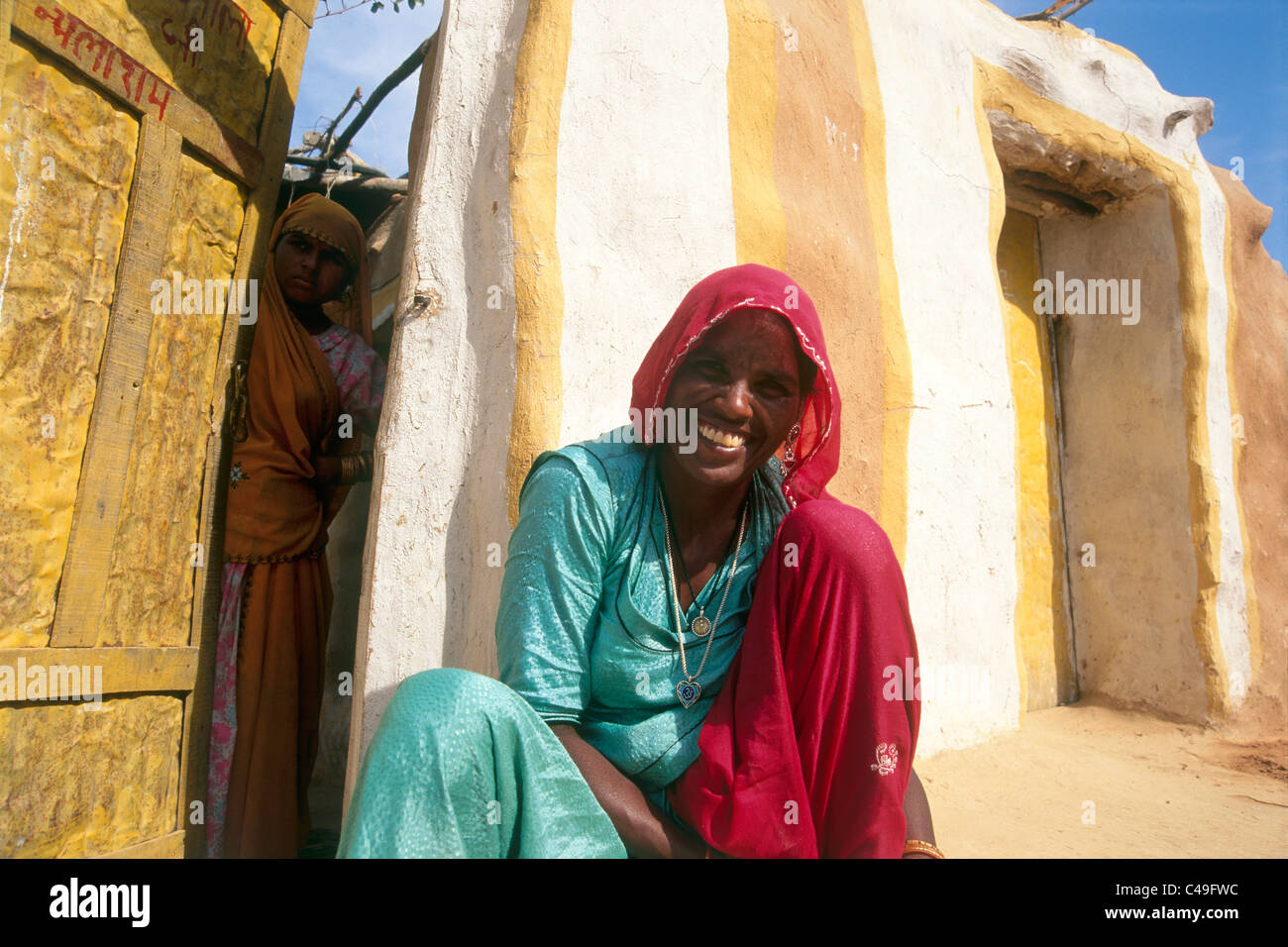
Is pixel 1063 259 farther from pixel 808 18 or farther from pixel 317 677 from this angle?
pixel 317 677

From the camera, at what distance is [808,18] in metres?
3.33

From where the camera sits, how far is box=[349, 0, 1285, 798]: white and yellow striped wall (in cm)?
236

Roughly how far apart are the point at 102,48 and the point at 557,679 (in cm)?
214

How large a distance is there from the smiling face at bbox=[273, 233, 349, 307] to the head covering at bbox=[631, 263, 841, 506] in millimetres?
1806

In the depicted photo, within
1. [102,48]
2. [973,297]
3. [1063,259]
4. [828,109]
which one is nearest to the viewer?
[102,48]

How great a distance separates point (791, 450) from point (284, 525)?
6.15 ft

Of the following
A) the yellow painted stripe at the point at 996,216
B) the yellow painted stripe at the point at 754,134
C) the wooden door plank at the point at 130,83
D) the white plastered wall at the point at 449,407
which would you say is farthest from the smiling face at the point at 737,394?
the yellow painted stripe at the point at 996,216

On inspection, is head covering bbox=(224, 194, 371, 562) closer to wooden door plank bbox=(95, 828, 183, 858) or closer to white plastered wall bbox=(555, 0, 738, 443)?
wooden door plank bbox=(95, 828, 183, 858)

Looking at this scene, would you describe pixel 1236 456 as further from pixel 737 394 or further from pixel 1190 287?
pixel 737 394

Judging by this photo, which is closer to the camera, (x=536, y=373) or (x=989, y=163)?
(x=536, y=373)

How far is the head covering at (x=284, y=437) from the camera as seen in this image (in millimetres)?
2771

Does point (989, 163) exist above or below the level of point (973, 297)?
above

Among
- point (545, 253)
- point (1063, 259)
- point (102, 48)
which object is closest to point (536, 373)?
point (545, 253)

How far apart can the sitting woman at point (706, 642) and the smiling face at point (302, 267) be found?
1886mm
